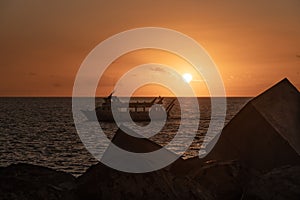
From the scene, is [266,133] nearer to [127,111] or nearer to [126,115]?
[127,111]

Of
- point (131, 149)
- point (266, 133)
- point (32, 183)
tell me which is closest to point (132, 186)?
point (131, 149)

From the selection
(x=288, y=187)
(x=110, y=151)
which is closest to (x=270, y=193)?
(x=288, y=187)

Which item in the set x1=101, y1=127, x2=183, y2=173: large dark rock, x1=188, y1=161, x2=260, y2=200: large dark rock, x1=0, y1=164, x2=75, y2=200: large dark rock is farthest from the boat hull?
x1=0, y1=164, x2=75, y2=200: large dark rock

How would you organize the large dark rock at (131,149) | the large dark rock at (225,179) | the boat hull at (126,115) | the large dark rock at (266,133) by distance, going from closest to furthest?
1. the large dark rock at (131,149)
2. the large dark rock at (225,179)
3. the large dark rock at (266,133)
4. the boat hull at (126,115)

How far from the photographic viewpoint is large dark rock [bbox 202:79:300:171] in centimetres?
1019

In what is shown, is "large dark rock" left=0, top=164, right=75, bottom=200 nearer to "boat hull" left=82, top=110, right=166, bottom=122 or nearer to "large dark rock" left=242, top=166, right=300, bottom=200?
"large dark rock" left=242, top=166, right=300, bottom=200

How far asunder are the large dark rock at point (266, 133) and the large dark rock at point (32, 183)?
15.4 feet

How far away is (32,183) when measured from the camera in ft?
21.7

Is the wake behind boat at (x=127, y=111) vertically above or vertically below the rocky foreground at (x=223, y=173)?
above

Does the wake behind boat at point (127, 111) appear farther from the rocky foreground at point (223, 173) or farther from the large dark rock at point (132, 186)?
the large dark rock at point (132, 186)

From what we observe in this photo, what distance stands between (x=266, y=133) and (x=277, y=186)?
105 inches

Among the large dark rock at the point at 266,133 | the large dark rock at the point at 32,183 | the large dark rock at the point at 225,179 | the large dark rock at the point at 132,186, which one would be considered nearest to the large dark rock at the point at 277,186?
the large dark rock at the point at 225,179

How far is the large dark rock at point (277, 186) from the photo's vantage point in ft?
25.2

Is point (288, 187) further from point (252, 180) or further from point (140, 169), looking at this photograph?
point (140, 169)
